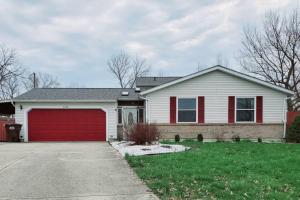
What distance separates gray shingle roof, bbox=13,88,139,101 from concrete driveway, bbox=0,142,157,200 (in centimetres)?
988

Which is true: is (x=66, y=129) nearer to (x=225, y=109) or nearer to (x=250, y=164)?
(x=225, y=109)

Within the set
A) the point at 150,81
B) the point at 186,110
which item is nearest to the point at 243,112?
the point at 186,110

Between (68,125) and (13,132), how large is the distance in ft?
10.8

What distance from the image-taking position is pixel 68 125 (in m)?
21.1

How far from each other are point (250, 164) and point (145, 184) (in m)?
3.57

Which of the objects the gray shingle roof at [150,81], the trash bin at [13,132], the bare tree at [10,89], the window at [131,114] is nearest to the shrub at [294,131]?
the window at [131,114]

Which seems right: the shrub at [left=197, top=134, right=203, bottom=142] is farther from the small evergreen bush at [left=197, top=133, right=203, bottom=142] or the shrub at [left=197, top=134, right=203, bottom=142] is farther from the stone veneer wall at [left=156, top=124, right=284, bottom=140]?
the stone veneer wall at [left=156, top=124, right=284, bottom=140]

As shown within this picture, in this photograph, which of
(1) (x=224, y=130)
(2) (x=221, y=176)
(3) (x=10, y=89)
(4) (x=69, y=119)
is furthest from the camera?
(3) (x=10, y=89)

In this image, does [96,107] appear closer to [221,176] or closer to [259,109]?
[259,109]

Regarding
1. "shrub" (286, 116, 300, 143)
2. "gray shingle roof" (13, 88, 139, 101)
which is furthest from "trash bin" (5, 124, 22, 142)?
"shrub" (286, 116, 300, 143)

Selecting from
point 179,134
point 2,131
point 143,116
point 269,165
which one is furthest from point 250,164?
point 2,131

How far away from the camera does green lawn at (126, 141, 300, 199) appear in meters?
6.37

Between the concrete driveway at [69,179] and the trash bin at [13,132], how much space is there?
368 inches

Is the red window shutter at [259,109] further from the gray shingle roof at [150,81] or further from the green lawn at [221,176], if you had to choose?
the green lawn at [221,176]
